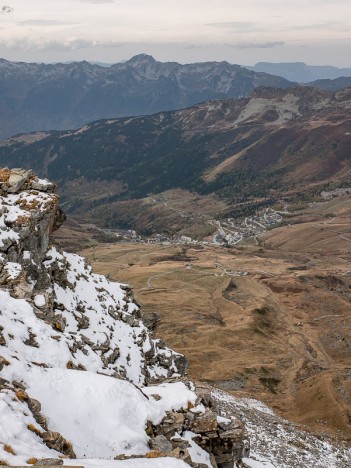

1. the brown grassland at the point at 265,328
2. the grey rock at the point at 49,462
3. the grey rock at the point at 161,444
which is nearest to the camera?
the grey rock at the point at 49,462

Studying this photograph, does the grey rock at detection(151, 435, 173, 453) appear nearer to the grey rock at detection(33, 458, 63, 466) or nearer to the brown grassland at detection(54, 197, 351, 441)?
the grey rock at detection(33, 458, 63, 466)

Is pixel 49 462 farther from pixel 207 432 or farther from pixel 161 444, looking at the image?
pixel 207 432

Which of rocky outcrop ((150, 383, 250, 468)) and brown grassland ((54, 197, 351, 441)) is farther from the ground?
rocky outcrop ((150, 383, 250, 468))

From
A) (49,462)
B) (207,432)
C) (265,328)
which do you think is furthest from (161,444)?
(265,328)

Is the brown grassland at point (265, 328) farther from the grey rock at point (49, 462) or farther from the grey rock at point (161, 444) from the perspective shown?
the grey rock at point (49, 462)

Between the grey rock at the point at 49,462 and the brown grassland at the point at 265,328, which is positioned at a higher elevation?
the grey rock at the point at 49,462

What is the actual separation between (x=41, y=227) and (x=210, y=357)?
5940 centimetres

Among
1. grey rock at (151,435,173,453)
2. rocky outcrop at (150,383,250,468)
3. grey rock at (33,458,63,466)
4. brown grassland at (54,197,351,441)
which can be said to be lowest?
brown grassland at (54,197,351,441)

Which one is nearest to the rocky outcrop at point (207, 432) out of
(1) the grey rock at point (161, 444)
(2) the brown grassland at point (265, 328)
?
(1) the grey rock at point (161, 444)

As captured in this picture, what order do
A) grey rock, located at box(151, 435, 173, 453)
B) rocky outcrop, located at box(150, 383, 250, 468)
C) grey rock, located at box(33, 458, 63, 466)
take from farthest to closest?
rocky outcrop, located at box(150, 383, 250, 468)
grey rock, located at box(151, 435, 173, 453)
grey rock, located at box(33, 458, 63, 466)

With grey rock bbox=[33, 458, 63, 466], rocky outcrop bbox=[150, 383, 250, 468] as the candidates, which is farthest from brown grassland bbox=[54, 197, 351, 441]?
grey rock bbox=[33, 458, 63, 466]

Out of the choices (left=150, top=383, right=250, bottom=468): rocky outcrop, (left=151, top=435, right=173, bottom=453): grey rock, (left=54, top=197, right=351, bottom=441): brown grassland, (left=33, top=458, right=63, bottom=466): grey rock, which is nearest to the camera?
(left=33, top=458, right=63, bottom=466): grey rock

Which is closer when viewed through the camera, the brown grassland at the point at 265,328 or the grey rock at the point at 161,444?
the grey rock at the point at 161,444

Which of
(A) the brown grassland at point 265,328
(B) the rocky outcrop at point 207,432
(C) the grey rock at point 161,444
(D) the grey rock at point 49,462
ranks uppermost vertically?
(D) the grey rock at point 49,462
